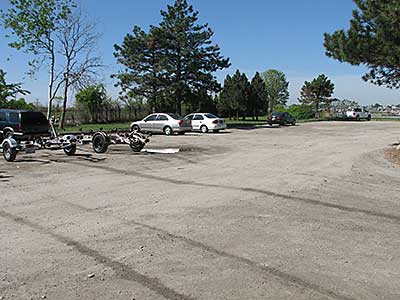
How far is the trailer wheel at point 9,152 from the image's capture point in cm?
1376

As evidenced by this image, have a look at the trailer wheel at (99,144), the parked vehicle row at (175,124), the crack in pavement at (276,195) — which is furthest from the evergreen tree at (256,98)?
the crack in pavement at (276,195)

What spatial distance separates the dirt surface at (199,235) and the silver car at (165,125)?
16088mm

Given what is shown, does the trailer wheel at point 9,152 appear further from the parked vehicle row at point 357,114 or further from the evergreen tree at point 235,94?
the parked vehicle row at point 357,114

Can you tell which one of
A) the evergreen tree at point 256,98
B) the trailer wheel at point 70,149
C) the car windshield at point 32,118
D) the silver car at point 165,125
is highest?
the evergreen tree at point 256,98

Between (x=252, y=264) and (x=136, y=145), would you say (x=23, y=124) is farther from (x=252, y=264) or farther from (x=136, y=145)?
(x=252, y=264)

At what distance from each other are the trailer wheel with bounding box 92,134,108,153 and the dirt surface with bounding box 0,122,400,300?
4.59m

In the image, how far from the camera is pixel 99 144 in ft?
53.3

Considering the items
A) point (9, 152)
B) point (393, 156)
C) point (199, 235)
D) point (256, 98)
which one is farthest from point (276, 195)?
point (256, 98)

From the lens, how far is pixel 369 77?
2064cm

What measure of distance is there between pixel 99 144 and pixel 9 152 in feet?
11.4

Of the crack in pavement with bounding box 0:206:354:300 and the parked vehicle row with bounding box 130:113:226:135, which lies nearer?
the crack in pavement with bounding box 0:206:354:300

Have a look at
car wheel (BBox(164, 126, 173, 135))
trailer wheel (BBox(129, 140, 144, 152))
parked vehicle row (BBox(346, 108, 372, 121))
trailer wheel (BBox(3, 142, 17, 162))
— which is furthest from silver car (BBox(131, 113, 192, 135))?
parked vehicle row (BBox(346, 108, 372, 121))

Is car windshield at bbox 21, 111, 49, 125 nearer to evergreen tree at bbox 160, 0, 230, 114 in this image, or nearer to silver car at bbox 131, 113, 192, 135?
silver car at bbox 131, 113, 192, 135

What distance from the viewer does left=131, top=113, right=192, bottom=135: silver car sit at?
27531mm
